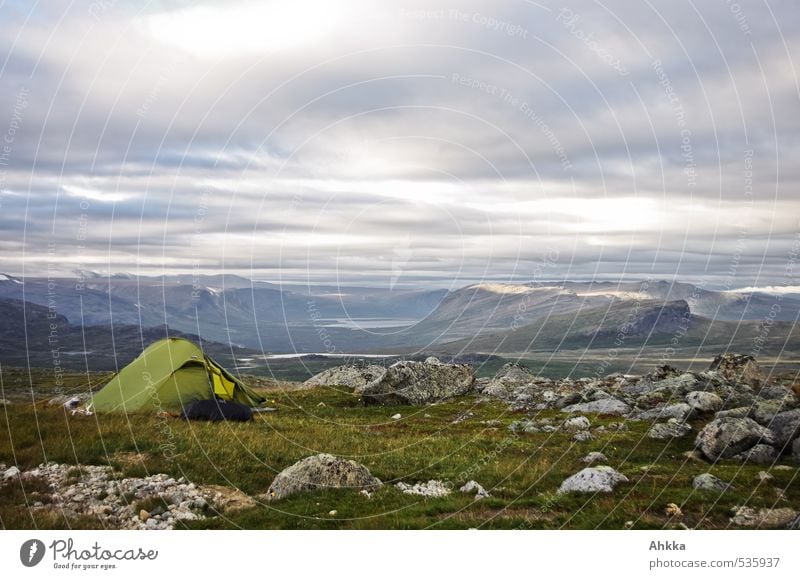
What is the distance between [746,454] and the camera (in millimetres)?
21750

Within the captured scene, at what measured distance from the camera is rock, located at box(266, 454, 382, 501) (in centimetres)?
1780

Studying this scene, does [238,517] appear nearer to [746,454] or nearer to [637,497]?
[637,497]

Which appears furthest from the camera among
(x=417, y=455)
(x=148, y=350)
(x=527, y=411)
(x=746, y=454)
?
(x=527, y=411)

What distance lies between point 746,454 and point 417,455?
39.3 feet

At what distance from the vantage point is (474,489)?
18.7 meters

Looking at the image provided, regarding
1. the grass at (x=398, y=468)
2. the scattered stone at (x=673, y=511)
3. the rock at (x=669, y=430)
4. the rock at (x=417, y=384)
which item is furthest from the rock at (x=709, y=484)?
the rock at (x=417, y=384)

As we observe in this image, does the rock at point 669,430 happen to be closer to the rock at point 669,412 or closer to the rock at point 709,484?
the rock at point 669,412

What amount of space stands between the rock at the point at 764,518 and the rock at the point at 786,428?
217 inches

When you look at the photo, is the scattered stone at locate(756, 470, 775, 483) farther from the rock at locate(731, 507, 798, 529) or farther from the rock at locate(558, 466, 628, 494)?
the rock at locate(558, 466, 628, 494)

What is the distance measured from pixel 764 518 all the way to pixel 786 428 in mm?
6859

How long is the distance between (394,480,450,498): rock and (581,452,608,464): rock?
6403 millimetres

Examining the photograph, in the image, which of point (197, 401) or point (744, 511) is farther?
point (197, 401)

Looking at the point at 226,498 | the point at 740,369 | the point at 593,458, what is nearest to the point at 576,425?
the point at 593,458
